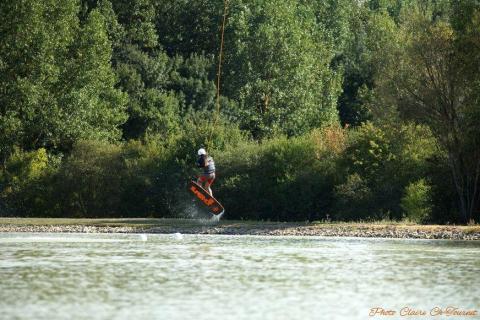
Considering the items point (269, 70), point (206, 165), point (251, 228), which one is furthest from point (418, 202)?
point (269, 70)

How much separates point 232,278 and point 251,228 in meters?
15.0

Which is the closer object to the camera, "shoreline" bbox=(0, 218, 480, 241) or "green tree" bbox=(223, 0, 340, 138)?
"shoreline" bbox=(0, 218, 480, 241)

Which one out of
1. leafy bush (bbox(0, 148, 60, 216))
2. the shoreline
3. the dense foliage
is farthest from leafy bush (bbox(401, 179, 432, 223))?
leafy bush (bbox(0, 148, 60, 216))

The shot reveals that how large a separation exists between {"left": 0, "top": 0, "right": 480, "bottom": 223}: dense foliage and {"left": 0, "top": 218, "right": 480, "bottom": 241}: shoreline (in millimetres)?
4537

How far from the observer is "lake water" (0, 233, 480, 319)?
17797 millimetres

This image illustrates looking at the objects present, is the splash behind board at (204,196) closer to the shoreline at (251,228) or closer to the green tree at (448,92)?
the shoreline at (251,228)

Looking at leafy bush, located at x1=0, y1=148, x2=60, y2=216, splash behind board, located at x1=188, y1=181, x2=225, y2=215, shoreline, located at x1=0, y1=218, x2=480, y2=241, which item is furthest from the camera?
leafy bush, located at x1=0, y1=148, x2=60, y2=216

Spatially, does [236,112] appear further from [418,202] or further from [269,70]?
[418,202]

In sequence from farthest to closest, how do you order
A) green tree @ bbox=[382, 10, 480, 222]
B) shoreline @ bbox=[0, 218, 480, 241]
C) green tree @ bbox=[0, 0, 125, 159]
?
1. green tree @ bbox=[0, 0, 125, 159]
2. green tree @ bbox=[382, 10, 480, 222]
3. shoreline @ bbox=[0, 218, 480, 241]

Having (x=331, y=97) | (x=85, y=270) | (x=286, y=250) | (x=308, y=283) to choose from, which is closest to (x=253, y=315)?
(x=308, y=283)

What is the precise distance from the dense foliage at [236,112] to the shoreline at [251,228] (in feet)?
14.9

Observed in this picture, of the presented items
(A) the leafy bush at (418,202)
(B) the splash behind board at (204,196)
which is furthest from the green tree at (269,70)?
(B) the splash behind board at (204,196)

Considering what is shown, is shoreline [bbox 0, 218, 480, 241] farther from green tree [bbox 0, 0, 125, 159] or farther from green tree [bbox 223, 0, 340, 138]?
green tree [bbox 223, 0, 340, 138]

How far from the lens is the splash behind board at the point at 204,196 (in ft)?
126
